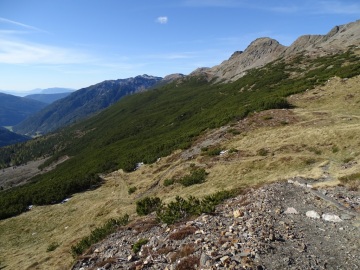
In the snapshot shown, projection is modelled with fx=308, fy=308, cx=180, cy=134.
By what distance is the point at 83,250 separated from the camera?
63.6 ft

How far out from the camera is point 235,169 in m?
30.0

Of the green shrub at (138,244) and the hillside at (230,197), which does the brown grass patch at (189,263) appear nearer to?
the hillside at (230,197)

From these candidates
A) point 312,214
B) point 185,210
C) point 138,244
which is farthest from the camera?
point 185,210

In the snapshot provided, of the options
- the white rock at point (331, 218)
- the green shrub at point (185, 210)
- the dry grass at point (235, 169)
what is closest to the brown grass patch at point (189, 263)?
the green shrub at point (185, 210)

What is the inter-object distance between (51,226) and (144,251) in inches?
937

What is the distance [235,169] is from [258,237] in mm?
17902

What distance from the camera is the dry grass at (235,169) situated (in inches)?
994

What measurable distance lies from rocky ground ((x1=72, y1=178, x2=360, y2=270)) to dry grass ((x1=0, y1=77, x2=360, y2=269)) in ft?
15.3

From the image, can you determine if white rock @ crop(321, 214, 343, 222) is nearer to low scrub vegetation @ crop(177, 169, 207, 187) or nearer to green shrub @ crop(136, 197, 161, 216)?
green shrub @ crop(136, 197, 161, 216)

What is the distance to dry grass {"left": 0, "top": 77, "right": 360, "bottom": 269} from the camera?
25.2m

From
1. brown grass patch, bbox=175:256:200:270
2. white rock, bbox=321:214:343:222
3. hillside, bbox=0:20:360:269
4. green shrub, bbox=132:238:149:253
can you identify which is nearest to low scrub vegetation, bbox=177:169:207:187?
hillside, bbox=0:20:360:269

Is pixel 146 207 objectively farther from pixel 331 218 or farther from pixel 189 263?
pixel 331 218

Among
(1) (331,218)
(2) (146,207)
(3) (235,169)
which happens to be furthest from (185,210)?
(3) (235,169)

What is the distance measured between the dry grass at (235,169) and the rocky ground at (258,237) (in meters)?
4.66
